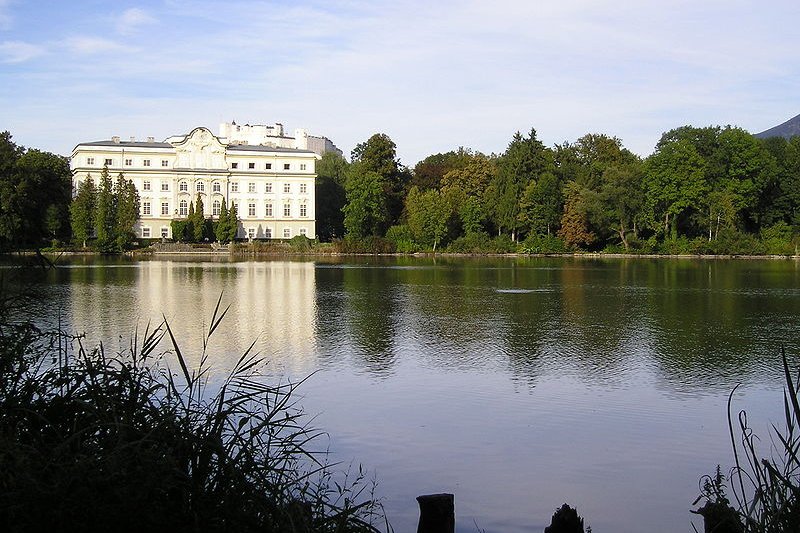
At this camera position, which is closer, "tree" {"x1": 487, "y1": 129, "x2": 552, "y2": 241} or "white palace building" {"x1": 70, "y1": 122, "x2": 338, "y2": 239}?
"tree" {"x1": 487, "y1": 129, "x2": 552, "y2": 241}

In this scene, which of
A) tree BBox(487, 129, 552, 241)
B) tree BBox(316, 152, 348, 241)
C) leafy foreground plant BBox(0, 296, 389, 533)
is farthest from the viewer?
tree BBox(316, 152, 348, 241)

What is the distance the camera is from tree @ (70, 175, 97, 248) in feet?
195

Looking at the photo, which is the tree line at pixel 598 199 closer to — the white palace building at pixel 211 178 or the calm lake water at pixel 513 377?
the white palace building at pixel 211 178

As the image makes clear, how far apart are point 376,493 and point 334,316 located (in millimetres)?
12387

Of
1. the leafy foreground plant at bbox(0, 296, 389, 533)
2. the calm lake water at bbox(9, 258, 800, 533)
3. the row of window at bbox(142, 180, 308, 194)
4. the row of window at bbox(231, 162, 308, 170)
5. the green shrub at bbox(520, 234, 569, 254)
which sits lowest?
the calm lake water at bbox(9, 258, 800, 533)

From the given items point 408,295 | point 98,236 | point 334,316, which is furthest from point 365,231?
point 334,316

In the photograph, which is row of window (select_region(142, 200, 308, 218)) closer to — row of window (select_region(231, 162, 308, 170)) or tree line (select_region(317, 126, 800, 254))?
row of window (select_region(231, 162, 308, 170))

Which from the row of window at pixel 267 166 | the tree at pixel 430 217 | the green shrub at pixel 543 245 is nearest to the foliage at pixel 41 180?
the row of window at pixel 267 166

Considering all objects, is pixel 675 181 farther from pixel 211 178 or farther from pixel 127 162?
pixel 127 162

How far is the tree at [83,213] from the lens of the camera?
59.4 meters

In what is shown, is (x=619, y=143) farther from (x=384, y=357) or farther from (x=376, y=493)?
(x=376, y=493)

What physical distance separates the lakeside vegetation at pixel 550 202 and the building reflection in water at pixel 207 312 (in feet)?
82.8

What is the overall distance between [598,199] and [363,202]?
18307 millimetres

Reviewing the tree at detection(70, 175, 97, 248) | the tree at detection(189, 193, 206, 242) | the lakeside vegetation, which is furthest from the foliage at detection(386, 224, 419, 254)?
the tree at detection(70, 175, 97, 248)
